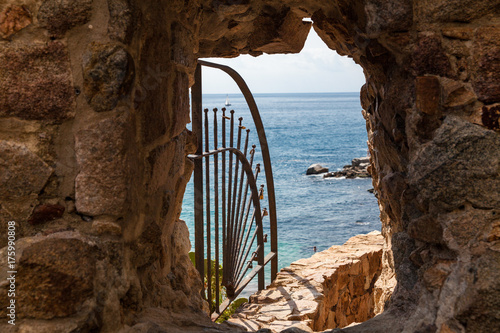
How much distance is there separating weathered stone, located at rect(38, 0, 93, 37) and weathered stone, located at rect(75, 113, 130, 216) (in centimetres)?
28

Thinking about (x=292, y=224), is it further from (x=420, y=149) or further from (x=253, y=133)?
(x=253, y=133)

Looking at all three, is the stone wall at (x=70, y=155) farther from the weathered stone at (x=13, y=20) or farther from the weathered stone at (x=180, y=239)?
the weathered stone at (x=180, y=239)

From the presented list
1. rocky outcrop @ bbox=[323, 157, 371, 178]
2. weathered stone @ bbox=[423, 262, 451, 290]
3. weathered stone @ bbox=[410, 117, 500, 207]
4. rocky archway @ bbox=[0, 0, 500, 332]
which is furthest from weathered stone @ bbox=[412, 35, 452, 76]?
rocky outcrop @ bbox=[323, 157, 371, 178]

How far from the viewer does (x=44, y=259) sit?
1337mm

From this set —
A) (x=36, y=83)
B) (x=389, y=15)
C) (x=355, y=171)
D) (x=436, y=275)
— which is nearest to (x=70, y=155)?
(x=36, y=83)

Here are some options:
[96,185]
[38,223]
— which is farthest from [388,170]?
[38,223]

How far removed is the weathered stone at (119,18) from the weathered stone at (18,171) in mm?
407

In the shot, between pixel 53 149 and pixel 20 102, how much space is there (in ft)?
0.50

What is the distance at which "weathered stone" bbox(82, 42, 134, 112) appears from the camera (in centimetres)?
138

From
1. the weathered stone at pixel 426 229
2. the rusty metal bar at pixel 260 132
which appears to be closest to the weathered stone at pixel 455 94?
the weathered stone at pixel 426 229

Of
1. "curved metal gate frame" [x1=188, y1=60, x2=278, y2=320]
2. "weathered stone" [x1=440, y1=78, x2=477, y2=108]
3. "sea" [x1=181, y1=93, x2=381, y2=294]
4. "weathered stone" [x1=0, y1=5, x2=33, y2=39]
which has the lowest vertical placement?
"sea" [x1=181, y1=93, x2=381, y2=294]

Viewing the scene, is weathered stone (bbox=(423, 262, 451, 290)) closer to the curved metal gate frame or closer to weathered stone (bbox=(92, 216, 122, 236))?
weathered stone (bbox=(92, 216, 122, 236))

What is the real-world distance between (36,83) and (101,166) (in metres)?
0.29

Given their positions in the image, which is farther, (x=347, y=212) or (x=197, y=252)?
(x=347, y=212)
